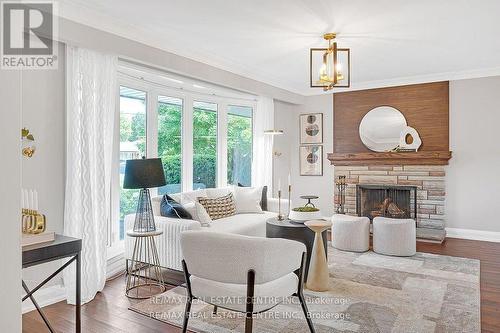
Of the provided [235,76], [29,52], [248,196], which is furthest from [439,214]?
[29,52]

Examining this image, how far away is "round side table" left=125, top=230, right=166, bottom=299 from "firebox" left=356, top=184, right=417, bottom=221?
401 cm

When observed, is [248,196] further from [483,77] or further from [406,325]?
[483,77]

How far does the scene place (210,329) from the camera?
2.64 metres

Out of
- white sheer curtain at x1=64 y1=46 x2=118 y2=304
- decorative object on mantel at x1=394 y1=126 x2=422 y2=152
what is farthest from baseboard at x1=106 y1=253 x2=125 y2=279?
decorative object on mantel at x1=394 y1=126 x2=422 y2=152

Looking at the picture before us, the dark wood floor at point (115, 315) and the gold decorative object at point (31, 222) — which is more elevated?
the gold decorative object at point (31, 222)

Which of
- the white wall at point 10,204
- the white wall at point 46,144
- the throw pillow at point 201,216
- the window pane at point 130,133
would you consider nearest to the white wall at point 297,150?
the throw pillow at point 201,216

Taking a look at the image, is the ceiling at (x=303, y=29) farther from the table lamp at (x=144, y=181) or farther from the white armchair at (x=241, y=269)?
the white armchair at (x=241, y=269)

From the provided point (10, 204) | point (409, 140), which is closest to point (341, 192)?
point (409, 140)

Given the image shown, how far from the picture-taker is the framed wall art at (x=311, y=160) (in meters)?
6.96

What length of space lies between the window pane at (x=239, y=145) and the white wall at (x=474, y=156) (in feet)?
11.1

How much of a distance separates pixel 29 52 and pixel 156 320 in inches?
98.6

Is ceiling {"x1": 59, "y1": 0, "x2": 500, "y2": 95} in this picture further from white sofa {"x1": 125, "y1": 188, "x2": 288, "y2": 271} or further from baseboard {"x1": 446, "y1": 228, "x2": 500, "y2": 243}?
baseboard {"x1": 446, "y1": 228, "x2": 500, "y2": 243}

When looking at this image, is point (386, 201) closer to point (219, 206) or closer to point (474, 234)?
point (474, 234)

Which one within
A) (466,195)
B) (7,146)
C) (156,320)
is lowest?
(156,320)
